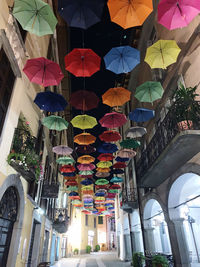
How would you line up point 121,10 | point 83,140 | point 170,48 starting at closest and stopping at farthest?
1. point 121,10
2. point 170,48
3. point 83,140

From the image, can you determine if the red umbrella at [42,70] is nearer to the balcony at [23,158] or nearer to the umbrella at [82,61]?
the umbrella at [82,61]

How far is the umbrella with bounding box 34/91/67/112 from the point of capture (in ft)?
26.9

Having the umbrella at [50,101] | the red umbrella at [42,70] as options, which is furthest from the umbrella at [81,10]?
the umbrella at [50,101]

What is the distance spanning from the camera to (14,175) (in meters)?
7.34

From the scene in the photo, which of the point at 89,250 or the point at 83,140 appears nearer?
the point at 83,140

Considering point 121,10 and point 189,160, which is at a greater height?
point 121,10

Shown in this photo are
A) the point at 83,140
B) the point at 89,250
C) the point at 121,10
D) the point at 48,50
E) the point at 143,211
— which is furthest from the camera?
the point at 89,250

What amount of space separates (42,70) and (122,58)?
296cm

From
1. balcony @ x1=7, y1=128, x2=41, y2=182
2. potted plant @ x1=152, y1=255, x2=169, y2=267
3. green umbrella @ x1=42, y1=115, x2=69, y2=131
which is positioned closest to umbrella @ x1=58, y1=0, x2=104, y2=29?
balcony @ x1=7, y1=128, x2=41, y2=182

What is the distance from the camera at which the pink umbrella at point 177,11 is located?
217 inches

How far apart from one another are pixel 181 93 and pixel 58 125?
575cm

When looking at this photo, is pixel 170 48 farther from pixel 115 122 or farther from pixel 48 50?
pixel 48 50

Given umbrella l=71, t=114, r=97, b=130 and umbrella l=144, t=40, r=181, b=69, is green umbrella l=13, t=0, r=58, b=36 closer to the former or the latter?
umbrella l=144, t=40, r=181, b=69

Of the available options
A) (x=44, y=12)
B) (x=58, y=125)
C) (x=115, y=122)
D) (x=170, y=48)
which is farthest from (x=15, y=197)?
(x=170, y=48)
